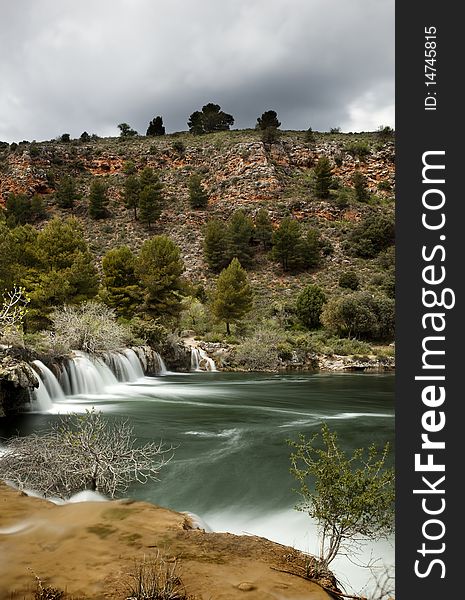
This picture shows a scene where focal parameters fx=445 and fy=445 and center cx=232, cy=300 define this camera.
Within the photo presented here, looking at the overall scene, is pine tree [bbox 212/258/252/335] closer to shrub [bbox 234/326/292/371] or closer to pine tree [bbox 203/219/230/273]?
shrub [bbox 234/326/292/371]

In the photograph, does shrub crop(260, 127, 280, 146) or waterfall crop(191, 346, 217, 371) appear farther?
shrub crop(260, 127, 280, 146)

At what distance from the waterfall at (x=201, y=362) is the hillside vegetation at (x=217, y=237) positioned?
2.79 ft

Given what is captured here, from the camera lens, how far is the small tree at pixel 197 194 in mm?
67938

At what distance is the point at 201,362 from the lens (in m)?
33.9

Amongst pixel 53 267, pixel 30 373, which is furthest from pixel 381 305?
pixel 30 373

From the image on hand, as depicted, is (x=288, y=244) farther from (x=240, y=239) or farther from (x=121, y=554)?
(x=121, y=554)

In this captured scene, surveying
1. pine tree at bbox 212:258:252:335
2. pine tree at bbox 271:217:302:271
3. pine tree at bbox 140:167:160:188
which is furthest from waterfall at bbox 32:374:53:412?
pine tree at bbox 140:167:160:188

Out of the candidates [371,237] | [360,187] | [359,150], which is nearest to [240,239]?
[371,237]

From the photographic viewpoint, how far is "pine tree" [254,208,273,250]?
199 feet

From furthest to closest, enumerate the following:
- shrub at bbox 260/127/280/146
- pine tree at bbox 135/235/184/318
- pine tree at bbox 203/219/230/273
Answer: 1. shrub at bbox 260/127/280/146
2. pine tree at bbox 203/219/230/273
3. pine tree at bbox 135/235/184/318

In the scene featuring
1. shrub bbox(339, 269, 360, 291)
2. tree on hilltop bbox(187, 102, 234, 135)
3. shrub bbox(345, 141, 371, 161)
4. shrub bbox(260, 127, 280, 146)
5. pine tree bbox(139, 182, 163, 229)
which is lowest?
shrub bbox(339, 269, 360, 291)

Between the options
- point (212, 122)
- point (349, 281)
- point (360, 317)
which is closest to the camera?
point (360, 317)

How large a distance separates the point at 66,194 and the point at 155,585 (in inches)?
2809

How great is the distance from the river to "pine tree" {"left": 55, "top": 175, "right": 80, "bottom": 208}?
51.5 meters
